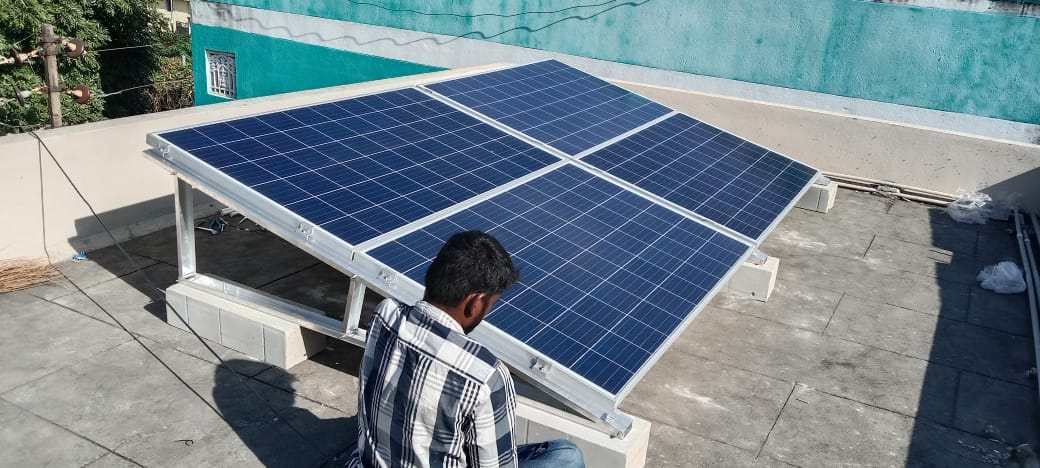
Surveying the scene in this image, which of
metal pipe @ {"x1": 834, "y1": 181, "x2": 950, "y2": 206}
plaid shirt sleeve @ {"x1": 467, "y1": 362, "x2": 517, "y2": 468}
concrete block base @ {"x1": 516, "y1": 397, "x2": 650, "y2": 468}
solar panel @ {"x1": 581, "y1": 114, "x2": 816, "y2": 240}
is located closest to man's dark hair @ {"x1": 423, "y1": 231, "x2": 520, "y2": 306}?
plaid shirt sleeve @ {"x1": 467, "y1": 362, "x2": 517, "y2": 468}

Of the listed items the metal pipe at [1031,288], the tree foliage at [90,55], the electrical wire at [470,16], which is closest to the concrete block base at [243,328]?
the metal pipe at [1031,288]

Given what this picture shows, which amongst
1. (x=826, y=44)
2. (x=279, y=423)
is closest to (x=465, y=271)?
(x=279, y=423)

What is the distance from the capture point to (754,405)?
7.49m

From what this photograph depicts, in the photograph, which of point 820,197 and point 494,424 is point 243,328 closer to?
point 494,424

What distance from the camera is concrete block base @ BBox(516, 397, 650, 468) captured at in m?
5.86

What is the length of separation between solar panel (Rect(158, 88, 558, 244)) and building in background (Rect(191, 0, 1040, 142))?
7912mm

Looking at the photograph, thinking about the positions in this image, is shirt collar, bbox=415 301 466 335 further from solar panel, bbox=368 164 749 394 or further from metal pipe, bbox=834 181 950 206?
metal pipe, bbox=834 181 950 206

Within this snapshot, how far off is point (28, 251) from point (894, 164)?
12275 millimetres

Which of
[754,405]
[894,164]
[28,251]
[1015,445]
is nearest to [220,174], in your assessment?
[28,251]

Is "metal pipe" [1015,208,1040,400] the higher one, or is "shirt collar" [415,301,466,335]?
"shirt collar" [415,301,466,335]

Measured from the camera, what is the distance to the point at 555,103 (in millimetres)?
11055

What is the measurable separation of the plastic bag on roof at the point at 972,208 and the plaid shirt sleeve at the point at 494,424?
1124 cm

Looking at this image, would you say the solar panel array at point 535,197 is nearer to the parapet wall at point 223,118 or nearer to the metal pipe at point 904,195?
the parapet wall at point 223,118

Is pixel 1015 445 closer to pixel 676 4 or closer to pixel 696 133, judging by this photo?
pixel 696 133
